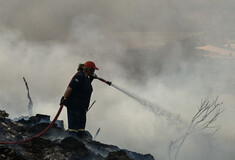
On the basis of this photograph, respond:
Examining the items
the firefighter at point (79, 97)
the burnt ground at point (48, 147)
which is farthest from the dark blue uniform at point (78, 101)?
the burnt ground at point (48, 147)

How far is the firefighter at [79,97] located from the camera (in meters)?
11.2

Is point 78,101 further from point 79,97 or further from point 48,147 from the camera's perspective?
point 48,147

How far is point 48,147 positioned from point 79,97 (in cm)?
234

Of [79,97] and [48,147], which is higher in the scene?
[79,97]

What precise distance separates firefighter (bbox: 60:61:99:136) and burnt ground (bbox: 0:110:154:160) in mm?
344

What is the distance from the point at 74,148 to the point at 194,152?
418 feet

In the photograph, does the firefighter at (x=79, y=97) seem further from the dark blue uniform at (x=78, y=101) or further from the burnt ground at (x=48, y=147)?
the burnt ground at (x=48, y=147)

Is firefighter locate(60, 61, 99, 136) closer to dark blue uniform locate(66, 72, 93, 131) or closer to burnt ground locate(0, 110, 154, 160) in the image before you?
dark blue uniform locate(66, 72, 93, 131)

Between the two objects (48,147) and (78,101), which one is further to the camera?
(78,101)

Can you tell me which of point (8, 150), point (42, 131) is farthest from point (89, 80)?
point (8, 150)

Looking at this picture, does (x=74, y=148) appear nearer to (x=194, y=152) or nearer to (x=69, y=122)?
(x=69, y=122)

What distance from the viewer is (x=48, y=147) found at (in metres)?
9.52

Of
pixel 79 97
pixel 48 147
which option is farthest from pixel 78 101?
pixel 48 147

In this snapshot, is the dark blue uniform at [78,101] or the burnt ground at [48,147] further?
the dark blue uniform at [78,101]
